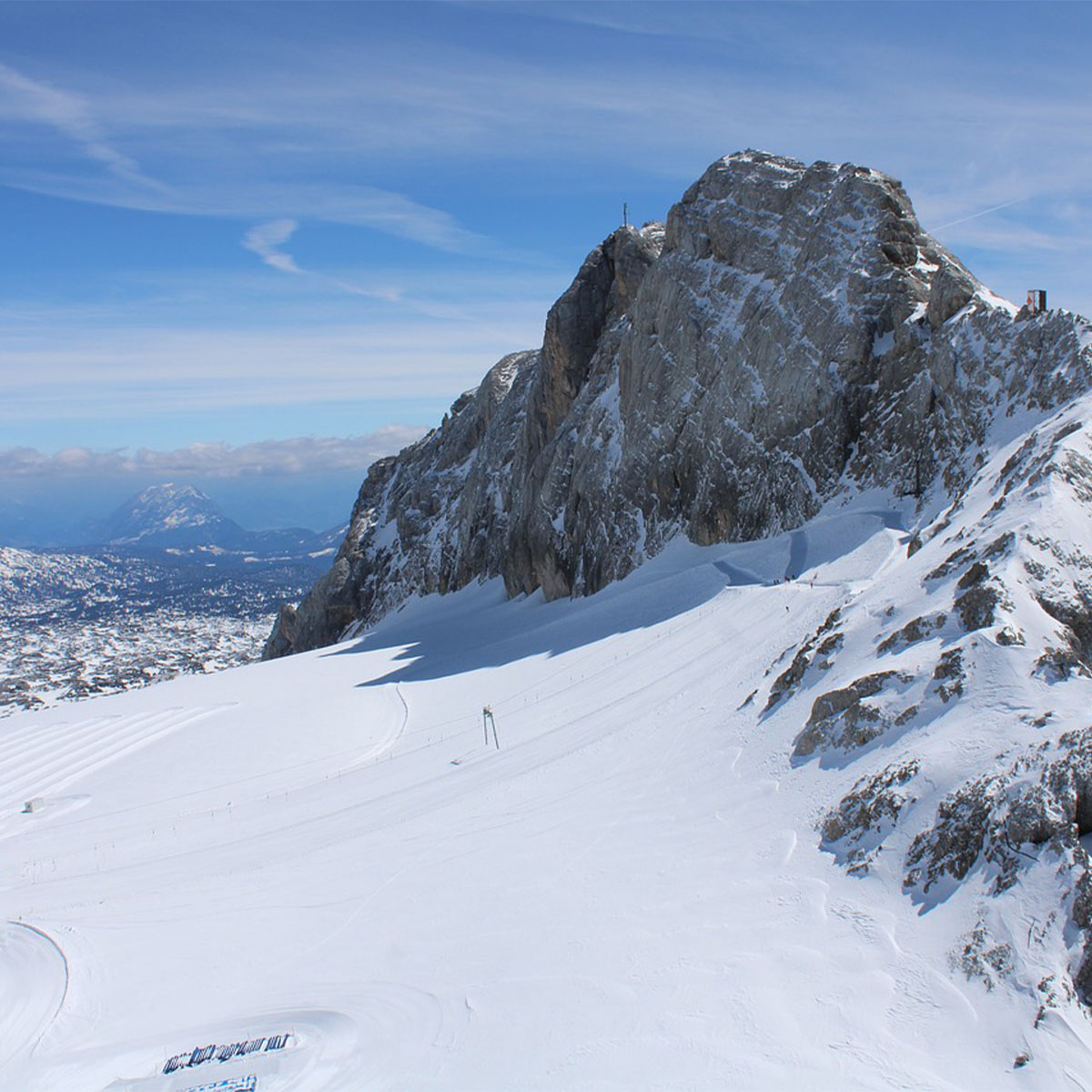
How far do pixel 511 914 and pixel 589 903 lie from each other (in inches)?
40.9

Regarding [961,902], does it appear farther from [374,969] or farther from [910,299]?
[910,299]

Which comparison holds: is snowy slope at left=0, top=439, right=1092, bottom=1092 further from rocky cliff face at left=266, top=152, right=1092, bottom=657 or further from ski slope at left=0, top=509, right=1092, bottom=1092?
rocky cliff face at left=266, top=152, right=1092, bottom=657

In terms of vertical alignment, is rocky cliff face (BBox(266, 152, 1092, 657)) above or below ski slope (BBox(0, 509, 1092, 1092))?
above

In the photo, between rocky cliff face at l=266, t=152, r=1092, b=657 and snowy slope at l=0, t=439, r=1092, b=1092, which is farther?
rocky cliff face at l=266, t=152, r=1092, b=657

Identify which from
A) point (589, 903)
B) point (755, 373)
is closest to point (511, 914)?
point (589, 903)

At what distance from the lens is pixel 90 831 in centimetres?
2070

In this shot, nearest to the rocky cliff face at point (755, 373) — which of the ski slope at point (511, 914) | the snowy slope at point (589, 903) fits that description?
the ski slope at point (511, 914)

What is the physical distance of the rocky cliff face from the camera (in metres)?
28.9

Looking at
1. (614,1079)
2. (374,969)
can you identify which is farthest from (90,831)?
(614,1079)

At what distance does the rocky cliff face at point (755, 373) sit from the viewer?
28.9 metres

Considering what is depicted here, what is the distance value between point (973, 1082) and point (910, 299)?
102 feet

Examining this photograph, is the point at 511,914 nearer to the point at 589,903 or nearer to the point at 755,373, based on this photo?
the point at 589,903

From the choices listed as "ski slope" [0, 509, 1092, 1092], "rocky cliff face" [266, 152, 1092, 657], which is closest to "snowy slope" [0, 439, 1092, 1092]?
"ski slope" [0, 509, 1092, 1092]

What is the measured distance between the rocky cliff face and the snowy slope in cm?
880
